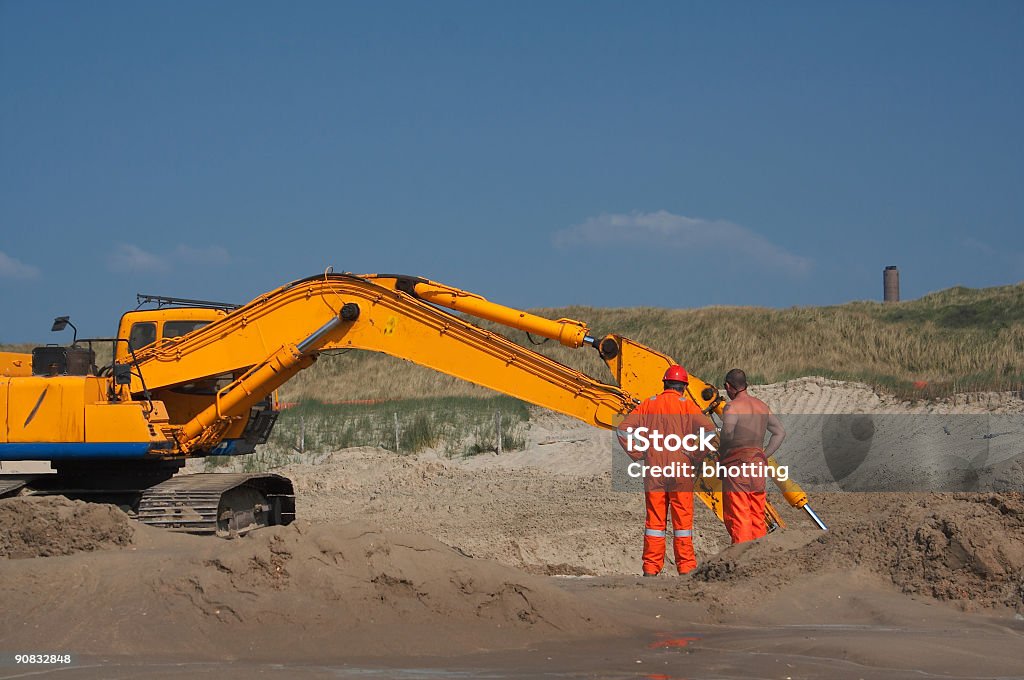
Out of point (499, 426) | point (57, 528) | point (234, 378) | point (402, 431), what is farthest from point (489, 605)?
point (402, 431)

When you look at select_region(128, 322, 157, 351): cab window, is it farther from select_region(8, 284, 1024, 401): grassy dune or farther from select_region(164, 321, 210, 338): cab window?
select_region(8, 284, 1024, 401): grassy dune

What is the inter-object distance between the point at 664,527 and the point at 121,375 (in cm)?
556

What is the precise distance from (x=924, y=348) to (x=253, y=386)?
933 inches

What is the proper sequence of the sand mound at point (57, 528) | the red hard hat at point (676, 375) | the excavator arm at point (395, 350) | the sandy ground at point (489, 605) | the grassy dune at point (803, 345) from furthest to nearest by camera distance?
1. the grassy dune at point (803, 345)
2. the excavator arm at point (395, 350)
3. the red hard hat at point (676, 375)
4. the sand mound at point (57, 528)
5. the sandy ground at point (489, 605)

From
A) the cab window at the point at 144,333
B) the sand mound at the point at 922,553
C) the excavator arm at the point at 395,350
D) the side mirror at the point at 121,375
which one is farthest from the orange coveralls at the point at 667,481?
the cab window at the point at 144,333

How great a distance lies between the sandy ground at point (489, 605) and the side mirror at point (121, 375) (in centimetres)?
212

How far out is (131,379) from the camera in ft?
37.8

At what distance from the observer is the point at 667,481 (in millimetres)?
10062

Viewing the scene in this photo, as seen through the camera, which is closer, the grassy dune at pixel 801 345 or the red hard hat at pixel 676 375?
the red hard hat at pixel 676 375

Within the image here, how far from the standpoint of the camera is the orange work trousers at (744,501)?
32.9 feet

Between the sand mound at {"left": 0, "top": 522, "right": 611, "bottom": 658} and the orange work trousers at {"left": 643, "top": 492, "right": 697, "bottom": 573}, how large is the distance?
6.86 feet

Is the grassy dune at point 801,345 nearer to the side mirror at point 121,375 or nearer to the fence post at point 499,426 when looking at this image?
the fence post at point 499,426

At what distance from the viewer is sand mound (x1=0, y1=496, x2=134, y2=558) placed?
9.15 metres

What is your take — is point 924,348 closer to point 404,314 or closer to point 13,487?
point 404,314
